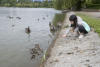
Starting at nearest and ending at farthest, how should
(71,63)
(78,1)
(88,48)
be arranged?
(71,63), (88,48), (78,1)

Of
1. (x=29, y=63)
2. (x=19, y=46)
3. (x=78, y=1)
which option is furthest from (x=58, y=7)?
(x=29, y=63)

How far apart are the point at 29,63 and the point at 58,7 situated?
91.7 feet

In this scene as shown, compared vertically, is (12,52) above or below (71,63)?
below

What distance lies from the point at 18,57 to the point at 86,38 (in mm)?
2631

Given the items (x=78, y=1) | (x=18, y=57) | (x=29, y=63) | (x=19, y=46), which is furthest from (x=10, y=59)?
(x=78, y=1)

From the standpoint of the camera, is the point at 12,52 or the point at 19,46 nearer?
the point at 12,52

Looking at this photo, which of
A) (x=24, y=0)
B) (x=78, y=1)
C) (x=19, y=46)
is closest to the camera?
(x=19, y=46)

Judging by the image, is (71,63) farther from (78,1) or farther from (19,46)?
(78,1)

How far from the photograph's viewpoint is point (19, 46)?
8633 mm

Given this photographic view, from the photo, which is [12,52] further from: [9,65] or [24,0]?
[24,0]

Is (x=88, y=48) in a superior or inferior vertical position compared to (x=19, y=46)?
superior

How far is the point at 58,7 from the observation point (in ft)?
110

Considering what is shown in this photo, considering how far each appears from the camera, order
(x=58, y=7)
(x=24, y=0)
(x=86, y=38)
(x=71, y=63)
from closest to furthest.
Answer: (x=71, y=63) → (x=86, y=38) → (x=58, y=7) → (x=24, y=0)

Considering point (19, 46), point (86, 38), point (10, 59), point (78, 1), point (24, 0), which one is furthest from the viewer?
point (24, 0)
